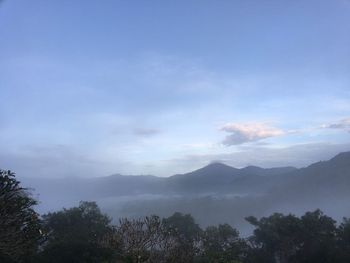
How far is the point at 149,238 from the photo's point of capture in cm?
2275

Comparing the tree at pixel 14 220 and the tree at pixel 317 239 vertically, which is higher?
the tree at pixel 14 220

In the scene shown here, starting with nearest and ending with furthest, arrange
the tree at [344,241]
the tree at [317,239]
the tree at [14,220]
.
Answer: the tree at [14,220]
the tree at [344,241]
the tree at [317,239]

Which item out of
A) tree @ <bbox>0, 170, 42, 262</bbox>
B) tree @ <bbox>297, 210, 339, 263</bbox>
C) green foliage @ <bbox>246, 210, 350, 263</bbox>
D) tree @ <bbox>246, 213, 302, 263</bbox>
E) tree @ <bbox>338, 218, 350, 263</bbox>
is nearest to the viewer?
tree @ <bbox>0, 170, 42, 262</bbox>

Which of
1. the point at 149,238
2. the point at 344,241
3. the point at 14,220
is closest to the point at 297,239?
the point at 344,241

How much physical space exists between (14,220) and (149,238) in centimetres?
715

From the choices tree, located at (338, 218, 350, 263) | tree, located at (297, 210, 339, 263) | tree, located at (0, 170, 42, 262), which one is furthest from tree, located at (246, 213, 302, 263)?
tree, located at (0, 170, 42, 262)

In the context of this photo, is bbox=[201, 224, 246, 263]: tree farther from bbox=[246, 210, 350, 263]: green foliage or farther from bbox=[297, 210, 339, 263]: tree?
bbox=[297, 210, 339, 263]: tree

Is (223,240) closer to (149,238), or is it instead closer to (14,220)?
(149,238)

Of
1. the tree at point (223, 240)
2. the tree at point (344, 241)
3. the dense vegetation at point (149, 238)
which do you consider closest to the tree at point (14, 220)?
the dense vegetation at point (149, 238)

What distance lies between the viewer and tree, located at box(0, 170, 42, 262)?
18047 millimetres

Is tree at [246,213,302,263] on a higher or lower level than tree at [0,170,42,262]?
lower

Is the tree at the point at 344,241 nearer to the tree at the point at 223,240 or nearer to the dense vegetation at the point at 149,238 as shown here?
the dense vegetation at the point at 149,238

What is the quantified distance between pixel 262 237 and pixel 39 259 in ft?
82.4

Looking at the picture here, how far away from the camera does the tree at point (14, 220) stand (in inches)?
711
